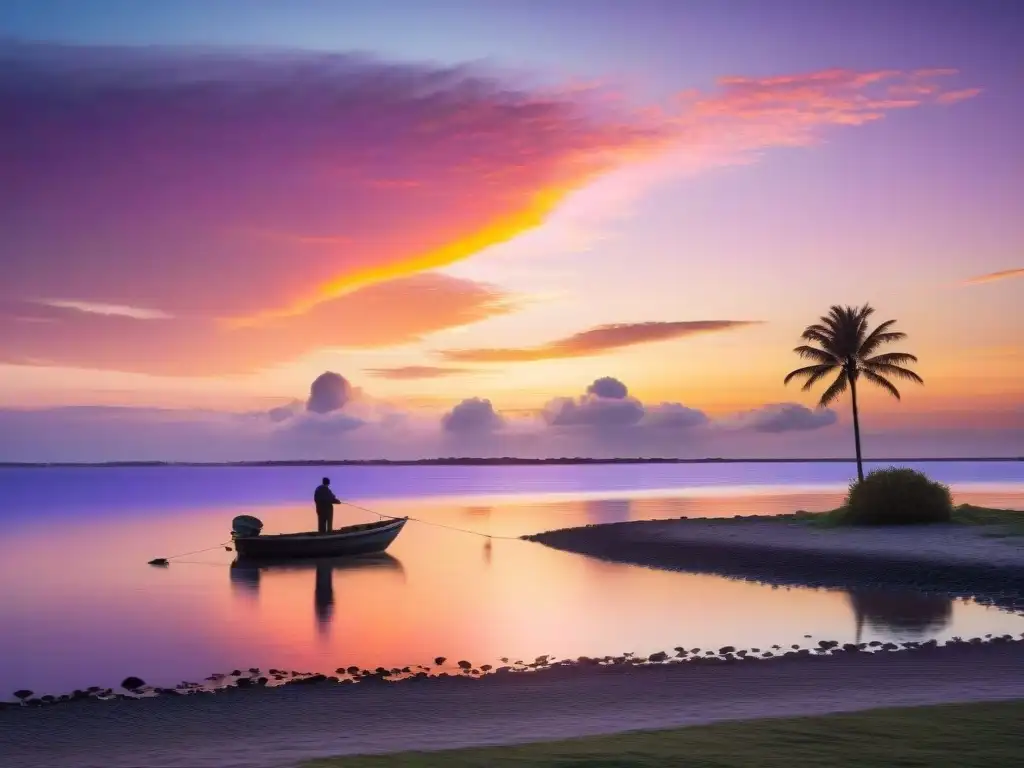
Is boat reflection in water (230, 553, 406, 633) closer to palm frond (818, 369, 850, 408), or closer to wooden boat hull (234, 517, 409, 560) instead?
wooden boat hull (234, 517, 409, 560)

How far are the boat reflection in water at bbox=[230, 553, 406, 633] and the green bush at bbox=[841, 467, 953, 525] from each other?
2283cm

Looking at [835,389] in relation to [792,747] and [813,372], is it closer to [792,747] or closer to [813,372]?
[813,372]

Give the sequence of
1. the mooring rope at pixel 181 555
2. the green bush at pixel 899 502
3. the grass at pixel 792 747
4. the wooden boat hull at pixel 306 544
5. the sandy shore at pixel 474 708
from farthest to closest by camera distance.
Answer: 1. the mooring rope at pixel 181 555
2. the wooden boat hull at pixel 306 544
3. the green bush at pixel 899 502
4. the sandy shore at pixel 474 708
5. the grass at pixel 792 747

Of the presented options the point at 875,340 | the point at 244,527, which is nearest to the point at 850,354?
the point at 875,340

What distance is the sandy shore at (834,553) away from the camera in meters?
33.0

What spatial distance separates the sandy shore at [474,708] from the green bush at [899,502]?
2619 cm

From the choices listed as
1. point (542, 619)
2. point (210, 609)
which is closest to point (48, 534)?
point (210, 609)

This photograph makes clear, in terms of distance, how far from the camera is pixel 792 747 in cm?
1152

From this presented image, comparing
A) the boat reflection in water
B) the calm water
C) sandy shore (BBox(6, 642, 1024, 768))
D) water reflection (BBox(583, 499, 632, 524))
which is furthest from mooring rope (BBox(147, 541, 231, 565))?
sandy shore (BBox(6, 642, 1024, 768))

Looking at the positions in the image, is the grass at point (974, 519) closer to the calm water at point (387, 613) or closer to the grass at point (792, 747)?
the calm water at point (387, 613)

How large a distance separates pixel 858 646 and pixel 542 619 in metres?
11.6

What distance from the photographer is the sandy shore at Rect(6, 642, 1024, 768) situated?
1342cm

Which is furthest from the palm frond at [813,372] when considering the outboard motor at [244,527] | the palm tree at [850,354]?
the outboard motor at [244,527]

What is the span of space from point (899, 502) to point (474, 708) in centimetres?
3569
